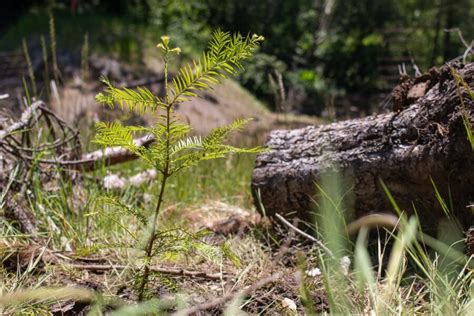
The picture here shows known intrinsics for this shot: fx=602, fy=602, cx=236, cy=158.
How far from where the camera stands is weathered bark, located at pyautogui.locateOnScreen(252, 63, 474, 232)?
2.18m

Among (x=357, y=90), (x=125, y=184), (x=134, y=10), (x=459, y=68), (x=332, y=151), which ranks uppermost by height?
(x=134, y=10)

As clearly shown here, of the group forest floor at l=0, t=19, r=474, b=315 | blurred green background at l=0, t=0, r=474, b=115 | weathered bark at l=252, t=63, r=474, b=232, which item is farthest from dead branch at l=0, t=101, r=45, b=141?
blurred green background at l=0, t=0, r=474, b=115

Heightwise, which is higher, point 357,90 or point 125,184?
point 125,184

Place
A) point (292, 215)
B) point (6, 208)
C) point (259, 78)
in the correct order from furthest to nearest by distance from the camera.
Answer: point (259, 78)
point (292, 215)
point (6, 208)

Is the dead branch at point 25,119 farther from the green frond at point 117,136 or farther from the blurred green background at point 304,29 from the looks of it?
the blurred green background at point 304,29

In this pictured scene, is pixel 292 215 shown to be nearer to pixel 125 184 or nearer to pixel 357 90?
pixel 125 184

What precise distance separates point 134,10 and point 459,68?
34.4 feet

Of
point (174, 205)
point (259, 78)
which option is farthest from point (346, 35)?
point (174, 205)

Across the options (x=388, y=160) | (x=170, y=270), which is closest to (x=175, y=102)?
(x=170, y=270)

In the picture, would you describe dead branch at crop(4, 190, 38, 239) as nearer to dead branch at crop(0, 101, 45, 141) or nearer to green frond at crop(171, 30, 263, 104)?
dead branch at crop(0, 101, 45, 141)

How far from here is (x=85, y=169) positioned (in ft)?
10.4

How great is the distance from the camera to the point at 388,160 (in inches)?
92.1

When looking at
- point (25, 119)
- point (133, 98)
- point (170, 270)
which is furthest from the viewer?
point (25, 119)

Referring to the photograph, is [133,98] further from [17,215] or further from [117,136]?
[17,215]
